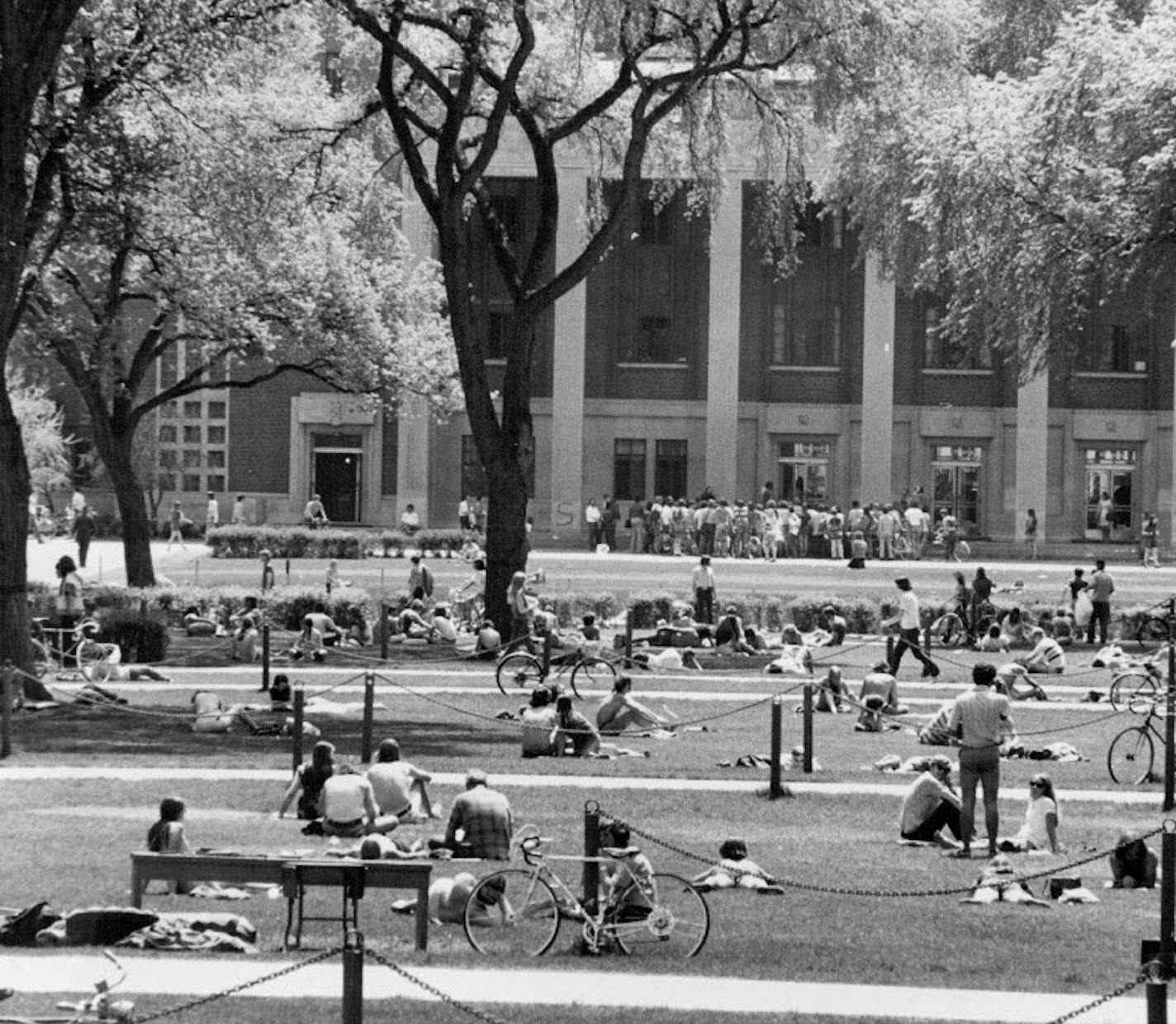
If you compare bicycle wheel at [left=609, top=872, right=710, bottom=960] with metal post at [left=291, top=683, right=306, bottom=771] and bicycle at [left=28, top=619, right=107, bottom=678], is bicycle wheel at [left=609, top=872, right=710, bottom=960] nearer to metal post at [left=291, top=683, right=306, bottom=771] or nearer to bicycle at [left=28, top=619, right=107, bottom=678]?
metal post at [left=291, top=683, right=306, bottom=771]

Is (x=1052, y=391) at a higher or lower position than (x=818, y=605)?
higher

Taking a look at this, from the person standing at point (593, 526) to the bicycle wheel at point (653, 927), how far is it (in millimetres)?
50557

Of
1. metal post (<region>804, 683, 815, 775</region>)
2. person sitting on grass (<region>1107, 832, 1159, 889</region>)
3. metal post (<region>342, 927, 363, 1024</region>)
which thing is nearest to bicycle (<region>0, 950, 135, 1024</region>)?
metal post (<region>342, 927, 363, 1024</region>)

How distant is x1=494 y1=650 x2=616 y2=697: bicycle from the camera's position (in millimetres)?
30547

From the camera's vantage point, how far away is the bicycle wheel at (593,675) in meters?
30.7

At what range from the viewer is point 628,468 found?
70062 mm

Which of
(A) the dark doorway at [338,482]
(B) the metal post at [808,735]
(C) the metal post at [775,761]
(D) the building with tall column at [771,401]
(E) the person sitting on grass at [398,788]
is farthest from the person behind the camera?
(A) the dark doorway at [338,482]

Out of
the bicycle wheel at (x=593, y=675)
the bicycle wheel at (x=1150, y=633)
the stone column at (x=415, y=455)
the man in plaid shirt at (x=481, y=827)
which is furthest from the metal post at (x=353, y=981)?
the stone column at (x=415, y=455)

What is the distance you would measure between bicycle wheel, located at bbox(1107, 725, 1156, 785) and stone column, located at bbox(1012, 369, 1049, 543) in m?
44.4

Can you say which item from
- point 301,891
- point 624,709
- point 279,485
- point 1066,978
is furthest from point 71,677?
point 279,485

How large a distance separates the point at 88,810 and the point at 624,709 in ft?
26.2

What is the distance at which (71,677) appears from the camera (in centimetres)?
3173

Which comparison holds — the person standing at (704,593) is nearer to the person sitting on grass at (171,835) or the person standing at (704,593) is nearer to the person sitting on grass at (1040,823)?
the person sitting on grass at (1040,823)

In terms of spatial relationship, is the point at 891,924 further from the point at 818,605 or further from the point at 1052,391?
the point at 1052,391
